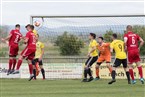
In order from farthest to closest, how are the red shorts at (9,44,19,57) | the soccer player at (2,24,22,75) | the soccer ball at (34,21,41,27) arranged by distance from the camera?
1. the soccer ball at (34,21,41,27)
2. the red shorts at (9,44,19,57)
3. the soccer player at (2,24,22,75)

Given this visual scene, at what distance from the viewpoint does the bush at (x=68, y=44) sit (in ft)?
84.7

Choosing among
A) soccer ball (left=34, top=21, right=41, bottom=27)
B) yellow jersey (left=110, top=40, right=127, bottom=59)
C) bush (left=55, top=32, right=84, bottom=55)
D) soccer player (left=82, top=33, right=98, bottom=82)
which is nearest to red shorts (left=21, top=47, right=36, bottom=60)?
soccer player (left=82, top=33, right=98, bottom=82)

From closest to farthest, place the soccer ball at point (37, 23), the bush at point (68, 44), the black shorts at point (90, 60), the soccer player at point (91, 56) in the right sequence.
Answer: the soccer player at point (91, 56), the black shorts at point (90, 60), the soccer ball at point (37, 23), the bush at point (68, 44)

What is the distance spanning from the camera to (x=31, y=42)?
1966cm

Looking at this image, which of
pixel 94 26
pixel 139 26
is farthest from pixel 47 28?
pixel 139 26

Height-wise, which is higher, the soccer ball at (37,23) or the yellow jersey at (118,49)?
the soccer ball at (37,23)

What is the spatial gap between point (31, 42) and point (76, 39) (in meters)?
6.50

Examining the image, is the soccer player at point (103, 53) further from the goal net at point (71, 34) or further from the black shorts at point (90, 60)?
the goal net at point (71, 34)

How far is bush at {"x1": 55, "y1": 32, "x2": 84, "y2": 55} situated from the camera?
2583cm

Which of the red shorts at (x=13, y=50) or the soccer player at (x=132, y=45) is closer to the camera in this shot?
the soccer player at (x=132, y=45)

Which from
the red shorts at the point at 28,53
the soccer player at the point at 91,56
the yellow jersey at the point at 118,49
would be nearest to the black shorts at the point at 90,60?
the soccer player at the point at 91,56

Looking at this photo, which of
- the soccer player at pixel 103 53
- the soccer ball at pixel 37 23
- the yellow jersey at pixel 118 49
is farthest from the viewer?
the soccer ball at pixel 37 23

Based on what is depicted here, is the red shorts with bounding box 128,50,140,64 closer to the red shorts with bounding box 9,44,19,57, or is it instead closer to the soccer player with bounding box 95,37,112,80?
the soccer player with bounding box 95,37,112,80

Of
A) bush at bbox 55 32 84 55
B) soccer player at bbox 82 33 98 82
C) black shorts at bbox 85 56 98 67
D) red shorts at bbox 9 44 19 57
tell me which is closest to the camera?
soccer player at bbox 82 33 98 82
